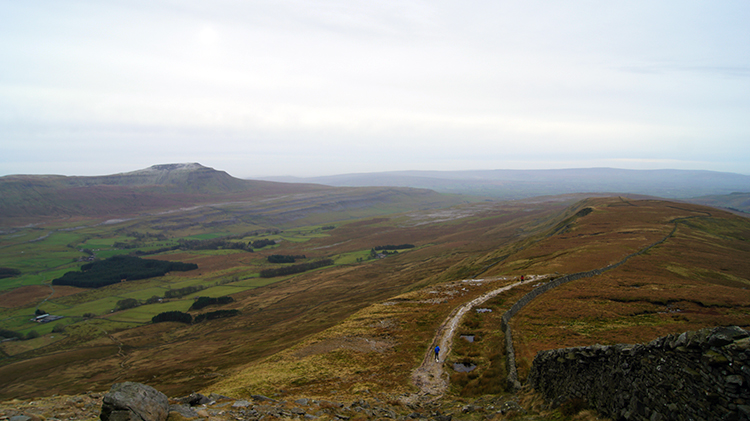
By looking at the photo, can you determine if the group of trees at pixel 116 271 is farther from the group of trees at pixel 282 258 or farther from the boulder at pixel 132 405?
the boulder at pixel 132 405

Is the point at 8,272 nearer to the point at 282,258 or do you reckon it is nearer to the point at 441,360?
the point at 282,258

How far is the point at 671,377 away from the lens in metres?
10.2

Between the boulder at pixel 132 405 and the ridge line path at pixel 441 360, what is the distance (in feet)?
51.3

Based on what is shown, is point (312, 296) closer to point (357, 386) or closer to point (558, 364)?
point (357, 386)

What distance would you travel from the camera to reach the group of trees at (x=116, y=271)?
11206cm

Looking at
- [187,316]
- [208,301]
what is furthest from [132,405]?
[208,301]

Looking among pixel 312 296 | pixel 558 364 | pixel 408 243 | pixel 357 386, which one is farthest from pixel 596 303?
pixel 408 243

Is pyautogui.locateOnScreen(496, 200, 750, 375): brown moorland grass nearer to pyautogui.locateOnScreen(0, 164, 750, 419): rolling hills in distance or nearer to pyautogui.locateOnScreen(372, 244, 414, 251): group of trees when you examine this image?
pyautogui.locateOnScreen(0, 164, 750, 419): rolling hills in distance

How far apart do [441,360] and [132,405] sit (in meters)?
22.3

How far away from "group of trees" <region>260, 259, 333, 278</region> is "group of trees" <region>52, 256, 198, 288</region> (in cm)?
3416

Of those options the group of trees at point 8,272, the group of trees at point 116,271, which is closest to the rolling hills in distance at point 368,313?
the group of trees at point 8,272

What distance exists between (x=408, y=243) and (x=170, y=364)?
364 feet

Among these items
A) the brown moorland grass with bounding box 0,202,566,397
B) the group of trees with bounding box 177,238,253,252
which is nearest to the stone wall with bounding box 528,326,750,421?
the brown moorland grass with bounding box 0,202,566,397

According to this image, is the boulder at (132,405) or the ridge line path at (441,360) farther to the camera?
the ridge line path at (441,360)
